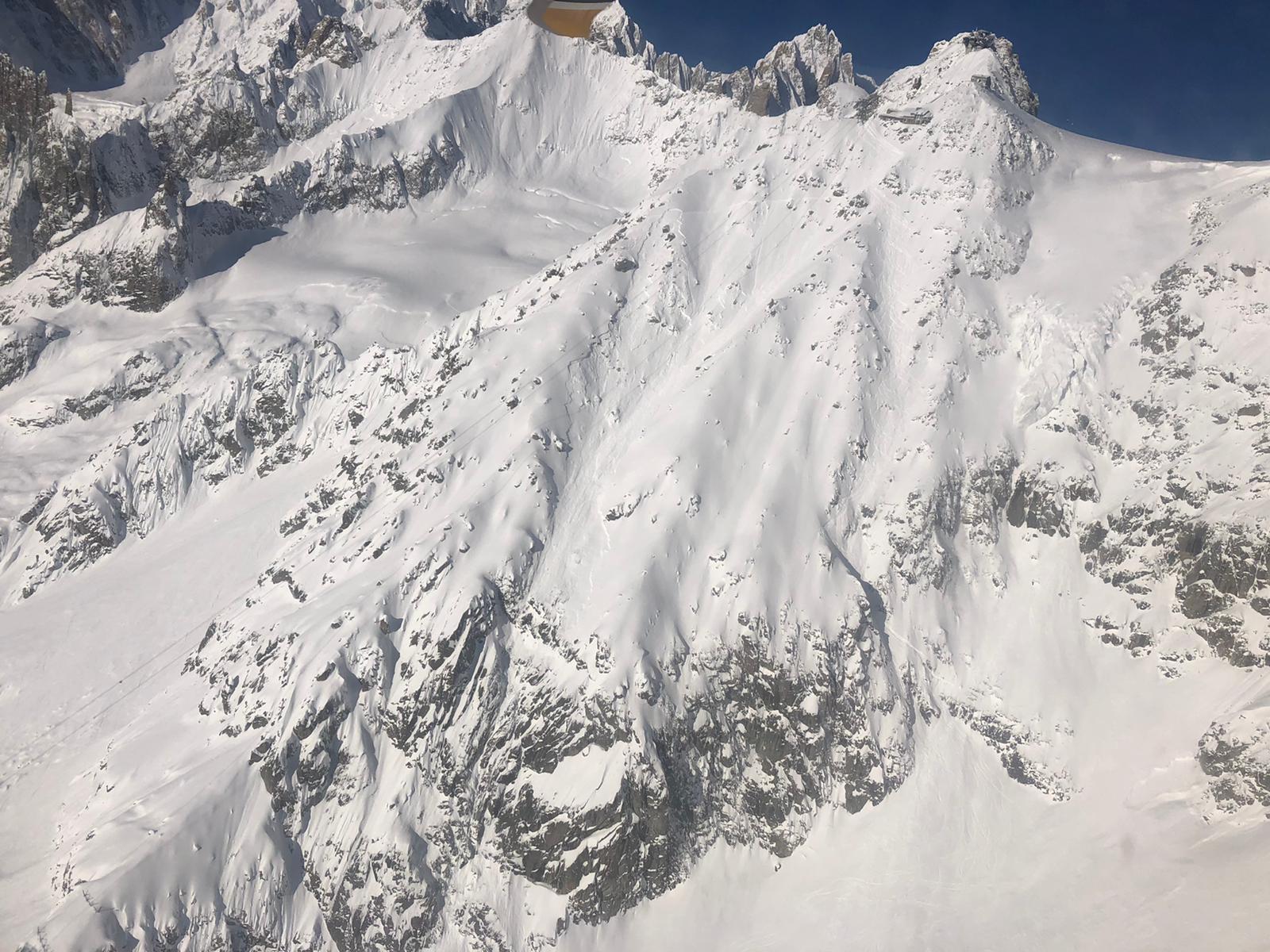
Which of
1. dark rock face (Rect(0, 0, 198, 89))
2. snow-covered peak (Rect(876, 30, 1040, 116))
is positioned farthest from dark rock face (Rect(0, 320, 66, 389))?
snow-covered peak (Rect(876, 30, 1040, 116))

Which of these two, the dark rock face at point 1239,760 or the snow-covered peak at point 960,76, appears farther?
the snow-covered peak at point 960,76

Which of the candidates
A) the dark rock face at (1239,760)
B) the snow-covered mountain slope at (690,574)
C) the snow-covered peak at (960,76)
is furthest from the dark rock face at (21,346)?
the dark rock face at (1239,760)

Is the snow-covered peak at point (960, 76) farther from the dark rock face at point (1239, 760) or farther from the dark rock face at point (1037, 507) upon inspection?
the dark rock face at point (1239, 760)

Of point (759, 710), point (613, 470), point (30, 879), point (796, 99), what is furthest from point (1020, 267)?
point (796, 99)

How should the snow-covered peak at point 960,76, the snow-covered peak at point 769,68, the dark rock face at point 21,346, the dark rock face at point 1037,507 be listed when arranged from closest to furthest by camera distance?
the dark rock face at point 1037,507 → the dark rock face at point 21,346 → the snow-covered peak at point 960,76 → the snow-covered peak at point 769,68

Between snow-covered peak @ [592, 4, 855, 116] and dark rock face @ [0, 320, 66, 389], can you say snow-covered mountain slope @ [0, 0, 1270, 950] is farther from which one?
snow-covered peak @ [592, 4, 855, 116]

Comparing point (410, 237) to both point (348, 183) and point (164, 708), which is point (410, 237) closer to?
point (348, 183)

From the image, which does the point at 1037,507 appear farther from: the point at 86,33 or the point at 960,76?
the point at 86,33

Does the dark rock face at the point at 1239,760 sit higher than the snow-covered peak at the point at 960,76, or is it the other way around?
the snow-covered peak at the point at 960,76
